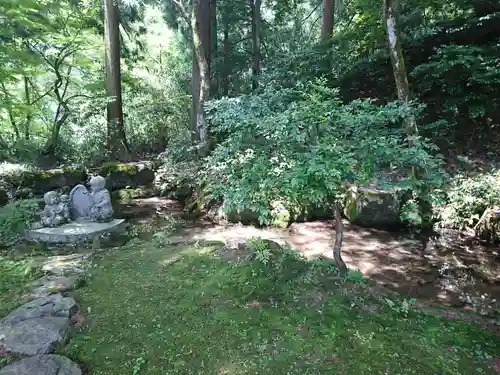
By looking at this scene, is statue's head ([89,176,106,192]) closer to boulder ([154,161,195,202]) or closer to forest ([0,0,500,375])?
forest ([0,0,500,375])

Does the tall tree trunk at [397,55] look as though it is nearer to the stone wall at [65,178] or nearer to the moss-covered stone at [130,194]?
the moss-covered stone at [130,194]

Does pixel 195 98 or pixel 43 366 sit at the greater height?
pixel 195 98

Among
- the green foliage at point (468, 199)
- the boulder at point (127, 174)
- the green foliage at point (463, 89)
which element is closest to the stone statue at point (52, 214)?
the boulder at point (127, 174)

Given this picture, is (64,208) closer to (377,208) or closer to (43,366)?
(43,366)

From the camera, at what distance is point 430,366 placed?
2.05m

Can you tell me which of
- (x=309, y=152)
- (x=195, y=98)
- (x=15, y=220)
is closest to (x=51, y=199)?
(x=15, y=220)

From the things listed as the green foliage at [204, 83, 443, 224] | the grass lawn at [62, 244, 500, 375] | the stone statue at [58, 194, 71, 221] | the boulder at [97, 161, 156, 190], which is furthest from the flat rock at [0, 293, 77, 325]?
the boulder at [97, 161, 156, 190]

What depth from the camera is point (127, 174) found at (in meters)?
9.25

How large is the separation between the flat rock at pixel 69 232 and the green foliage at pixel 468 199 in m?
5.48

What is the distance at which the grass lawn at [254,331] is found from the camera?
205cm

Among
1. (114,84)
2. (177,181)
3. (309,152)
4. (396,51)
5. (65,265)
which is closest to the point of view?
(309,152)

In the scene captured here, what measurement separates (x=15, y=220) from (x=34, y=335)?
3.63 metres

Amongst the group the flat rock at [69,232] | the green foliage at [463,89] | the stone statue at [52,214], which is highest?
the green foliage at [463,89]

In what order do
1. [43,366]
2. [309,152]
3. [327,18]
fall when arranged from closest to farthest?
[43,366], [309,152], [327,18]
